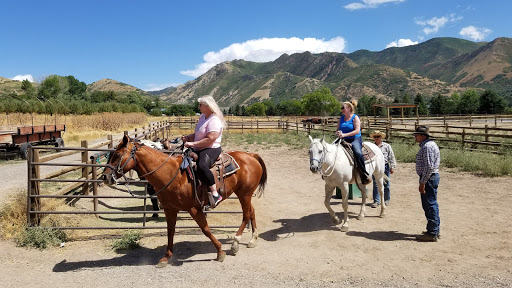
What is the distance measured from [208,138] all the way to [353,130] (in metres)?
3.39

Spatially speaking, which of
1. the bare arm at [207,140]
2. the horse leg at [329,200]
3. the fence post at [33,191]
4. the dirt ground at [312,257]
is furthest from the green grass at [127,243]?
the horse leg at [329,200]

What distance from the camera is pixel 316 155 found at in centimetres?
565

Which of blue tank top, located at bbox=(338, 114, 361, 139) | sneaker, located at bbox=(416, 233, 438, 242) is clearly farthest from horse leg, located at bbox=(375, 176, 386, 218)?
sneaker, located at bbox=(416, 233, 438, 242)

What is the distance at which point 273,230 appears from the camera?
6.31 meters

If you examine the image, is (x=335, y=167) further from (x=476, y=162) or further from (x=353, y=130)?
(x=476, y=162)

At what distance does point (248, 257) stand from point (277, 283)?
0.93m

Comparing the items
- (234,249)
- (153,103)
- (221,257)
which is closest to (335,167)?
(234,249)

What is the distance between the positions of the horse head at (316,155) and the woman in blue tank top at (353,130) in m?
0.69

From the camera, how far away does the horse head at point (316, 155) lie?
219 inches

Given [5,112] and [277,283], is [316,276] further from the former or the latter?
[5,112]

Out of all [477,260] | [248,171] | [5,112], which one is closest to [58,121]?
[5,112]

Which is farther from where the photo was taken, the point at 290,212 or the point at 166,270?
the point at 290,212

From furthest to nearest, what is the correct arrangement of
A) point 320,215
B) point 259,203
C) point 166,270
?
1. point 259,203
2. point 320,215
3. point 166,270

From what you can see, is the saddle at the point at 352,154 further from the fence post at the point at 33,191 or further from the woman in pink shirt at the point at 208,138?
the fence post at the point at 33,191
